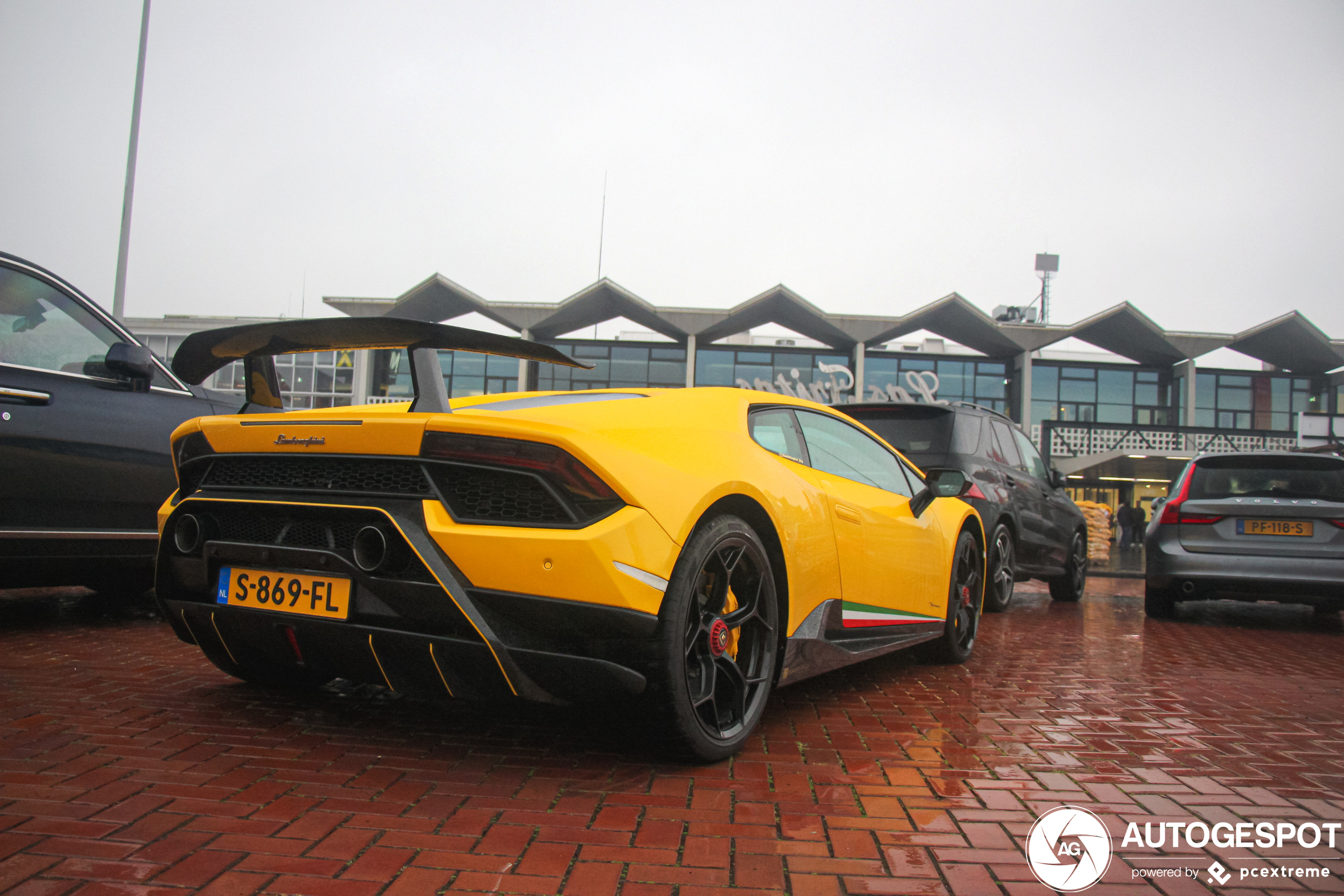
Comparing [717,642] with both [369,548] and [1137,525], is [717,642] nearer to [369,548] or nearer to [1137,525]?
[369,548]

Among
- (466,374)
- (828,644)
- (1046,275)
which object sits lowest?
Answer: (828,644)

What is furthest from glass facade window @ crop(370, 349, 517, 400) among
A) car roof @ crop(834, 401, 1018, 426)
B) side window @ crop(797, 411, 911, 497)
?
side window @ crop(797, 411, 911, 497)

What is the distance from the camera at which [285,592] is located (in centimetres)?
256

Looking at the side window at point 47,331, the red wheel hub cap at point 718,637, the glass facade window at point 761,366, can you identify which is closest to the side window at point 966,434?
the red wheel hub cap at point 718,637

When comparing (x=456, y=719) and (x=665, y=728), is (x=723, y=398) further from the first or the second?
(x=456, y=719)

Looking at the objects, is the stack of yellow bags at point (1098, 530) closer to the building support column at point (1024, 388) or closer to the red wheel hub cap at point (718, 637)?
the building support column at point (1024, 388)

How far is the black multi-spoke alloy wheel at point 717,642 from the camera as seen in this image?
2.45 metres

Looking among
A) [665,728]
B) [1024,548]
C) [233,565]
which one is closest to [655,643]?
[665,728]

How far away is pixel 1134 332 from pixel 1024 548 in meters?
27.1

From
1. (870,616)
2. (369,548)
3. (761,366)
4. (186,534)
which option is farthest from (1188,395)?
(186,534)

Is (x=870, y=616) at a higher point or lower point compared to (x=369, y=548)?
lower

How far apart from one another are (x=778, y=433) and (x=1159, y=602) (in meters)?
5.32

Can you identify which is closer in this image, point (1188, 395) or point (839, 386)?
point (1188, 395)

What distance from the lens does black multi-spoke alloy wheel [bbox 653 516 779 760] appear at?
8.05ft
